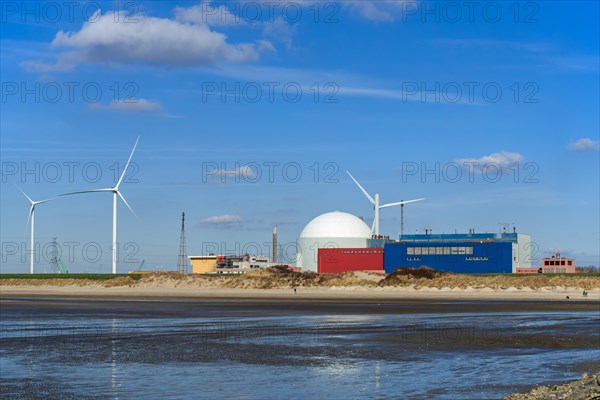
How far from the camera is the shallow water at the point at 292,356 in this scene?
70.5ft

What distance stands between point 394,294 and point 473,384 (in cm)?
6718

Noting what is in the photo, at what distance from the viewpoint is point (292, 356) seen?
28875mm

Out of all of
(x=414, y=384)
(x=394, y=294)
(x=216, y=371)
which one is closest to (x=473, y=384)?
(x=414, y=384)

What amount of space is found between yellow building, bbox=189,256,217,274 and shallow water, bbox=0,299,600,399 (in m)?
136

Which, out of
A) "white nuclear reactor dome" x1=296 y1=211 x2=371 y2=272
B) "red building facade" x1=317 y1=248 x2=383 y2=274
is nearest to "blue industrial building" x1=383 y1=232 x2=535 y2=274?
"red building facade" x1=317 y1=248 x2=383 y2=274

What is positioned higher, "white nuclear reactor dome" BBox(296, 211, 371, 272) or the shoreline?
"white nuclear reactor dome" BBox(296, 211, 371, 272)

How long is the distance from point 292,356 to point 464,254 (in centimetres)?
10791

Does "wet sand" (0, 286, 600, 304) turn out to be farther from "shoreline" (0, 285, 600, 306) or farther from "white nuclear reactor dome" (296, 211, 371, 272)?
"white nuclear reactor dome" (296, 211, 371, 272)

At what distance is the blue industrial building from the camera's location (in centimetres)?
13212

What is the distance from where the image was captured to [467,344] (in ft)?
107

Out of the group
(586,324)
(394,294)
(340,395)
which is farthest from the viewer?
(394,294)

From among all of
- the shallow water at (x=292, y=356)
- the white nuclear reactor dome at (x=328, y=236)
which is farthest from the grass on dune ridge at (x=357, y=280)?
the shallow water at (x=292, y=356)

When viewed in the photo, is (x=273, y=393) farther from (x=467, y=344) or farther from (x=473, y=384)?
(x=467, y=344)

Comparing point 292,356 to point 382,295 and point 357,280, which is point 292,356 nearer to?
point 382,295
